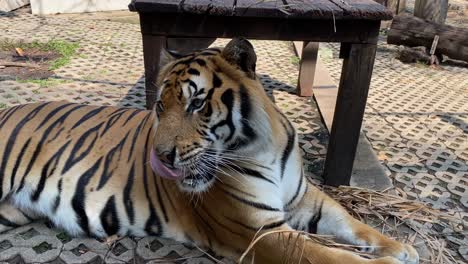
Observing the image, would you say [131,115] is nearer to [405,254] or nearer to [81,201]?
[81,201]

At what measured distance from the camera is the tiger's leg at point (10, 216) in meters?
1.82

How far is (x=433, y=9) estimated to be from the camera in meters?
5.30

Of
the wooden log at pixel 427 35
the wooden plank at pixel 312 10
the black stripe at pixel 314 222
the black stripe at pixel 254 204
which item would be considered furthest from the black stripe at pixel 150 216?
the wooden log at pixel 427 35

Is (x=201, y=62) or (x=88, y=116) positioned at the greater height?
(x=201, y=62)

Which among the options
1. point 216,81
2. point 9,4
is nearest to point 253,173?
point 216,81

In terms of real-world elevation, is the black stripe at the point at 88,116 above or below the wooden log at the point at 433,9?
below

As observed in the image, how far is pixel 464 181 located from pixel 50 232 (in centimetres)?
195

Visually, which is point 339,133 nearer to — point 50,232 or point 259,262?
point 259,262

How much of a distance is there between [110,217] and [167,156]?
20.9 inches

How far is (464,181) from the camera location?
236 cm

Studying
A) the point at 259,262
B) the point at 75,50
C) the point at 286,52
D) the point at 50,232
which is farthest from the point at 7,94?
the point at 286,52

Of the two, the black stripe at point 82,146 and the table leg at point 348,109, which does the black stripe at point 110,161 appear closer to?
the black stripe at point 82,146

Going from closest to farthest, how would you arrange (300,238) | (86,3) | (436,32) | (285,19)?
(300,238) → (285,19) → (436,32) → (86,3)

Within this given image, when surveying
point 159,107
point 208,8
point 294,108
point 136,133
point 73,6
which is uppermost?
point 208,8
